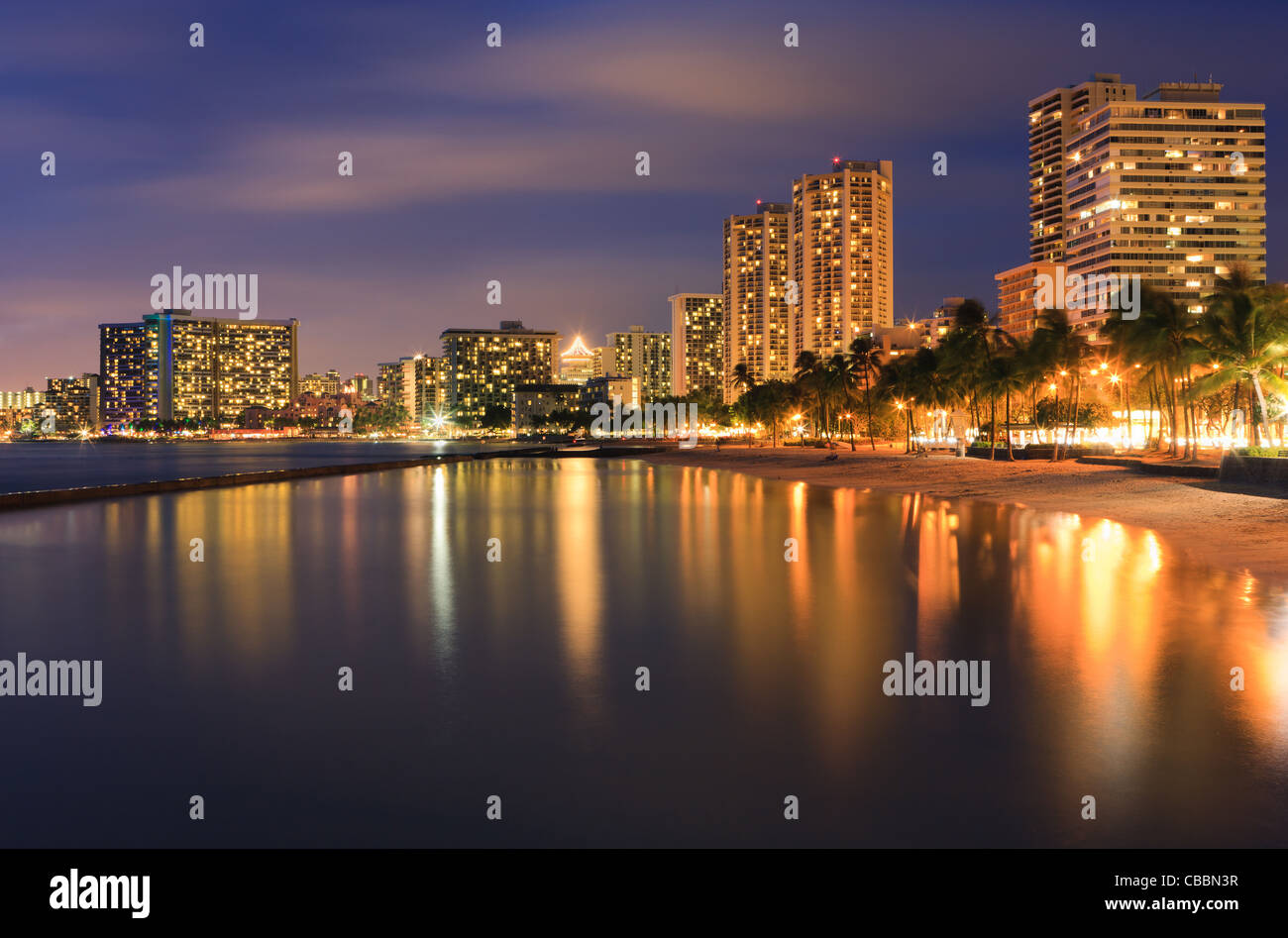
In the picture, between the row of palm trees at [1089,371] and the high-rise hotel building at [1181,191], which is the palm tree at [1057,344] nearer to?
the row of palm trees at [1089,371]

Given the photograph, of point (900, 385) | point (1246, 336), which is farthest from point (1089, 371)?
point (1246, 336)

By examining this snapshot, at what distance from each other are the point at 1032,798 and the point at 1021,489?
123 feet

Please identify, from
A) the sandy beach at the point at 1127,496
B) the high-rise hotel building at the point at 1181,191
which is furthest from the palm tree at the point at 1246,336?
the high-rise hotel building at the point at 1181,191

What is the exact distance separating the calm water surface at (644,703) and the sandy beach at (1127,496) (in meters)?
1.85

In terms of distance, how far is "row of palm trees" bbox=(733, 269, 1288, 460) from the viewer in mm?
44781

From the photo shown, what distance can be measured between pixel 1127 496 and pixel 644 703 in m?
30.5

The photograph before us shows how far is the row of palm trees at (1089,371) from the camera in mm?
44781

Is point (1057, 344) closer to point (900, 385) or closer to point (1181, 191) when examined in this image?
point (900, 385)

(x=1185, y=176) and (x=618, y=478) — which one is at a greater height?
(x=1185, y=176)

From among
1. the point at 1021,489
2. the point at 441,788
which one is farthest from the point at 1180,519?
the point at 441,788

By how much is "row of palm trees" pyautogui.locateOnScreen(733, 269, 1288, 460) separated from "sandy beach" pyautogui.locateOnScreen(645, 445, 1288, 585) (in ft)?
25.0

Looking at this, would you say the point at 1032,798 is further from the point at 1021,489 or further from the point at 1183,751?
the point at 1021,489

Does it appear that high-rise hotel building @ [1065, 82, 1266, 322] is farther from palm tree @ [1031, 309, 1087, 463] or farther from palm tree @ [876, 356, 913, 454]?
palm tree @ [1031, 309, 1087, 463]
